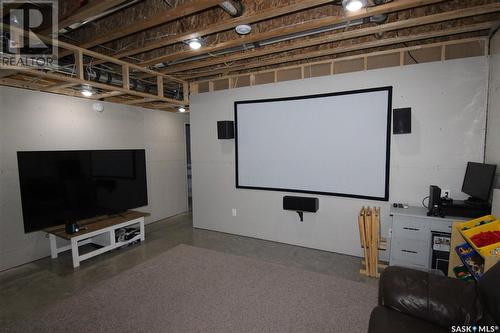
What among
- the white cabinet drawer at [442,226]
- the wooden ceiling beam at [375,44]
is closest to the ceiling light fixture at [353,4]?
the wooden ceiling beam at [375,44]

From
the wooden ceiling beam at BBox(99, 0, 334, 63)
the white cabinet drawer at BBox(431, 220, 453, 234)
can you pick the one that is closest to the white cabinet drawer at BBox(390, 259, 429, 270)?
the white cabinet drawer at BBox(431, 220, 453, 234)

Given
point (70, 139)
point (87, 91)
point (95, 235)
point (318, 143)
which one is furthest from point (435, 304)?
point (70, 139)

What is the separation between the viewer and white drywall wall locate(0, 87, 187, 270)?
3.43 meters

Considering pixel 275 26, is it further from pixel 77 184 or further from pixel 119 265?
pixel 119 265

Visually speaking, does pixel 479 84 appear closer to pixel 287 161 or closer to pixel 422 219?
pixel 422 219

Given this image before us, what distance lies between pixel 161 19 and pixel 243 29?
849 mm

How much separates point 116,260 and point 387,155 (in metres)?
4.08

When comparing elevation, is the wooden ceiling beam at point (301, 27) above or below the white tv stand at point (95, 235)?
above

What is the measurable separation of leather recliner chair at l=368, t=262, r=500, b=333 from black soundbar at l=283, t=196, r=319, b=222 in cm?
200

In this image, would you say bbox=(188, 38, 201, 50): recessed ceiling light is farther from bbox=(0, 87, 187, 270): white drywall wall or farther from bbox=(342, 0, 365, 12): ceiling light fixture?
bbox=(0, 87, 187, 270): white drywall wall

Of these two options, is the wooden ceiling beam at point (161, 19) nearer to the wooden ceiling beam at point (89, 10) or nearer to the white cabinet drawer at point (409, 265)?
the wooden ceiling beam at point (89, 10)

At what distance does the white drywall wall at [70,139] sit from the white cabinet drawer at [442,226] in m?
4.93

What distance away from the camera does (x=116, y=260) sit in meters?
3.64

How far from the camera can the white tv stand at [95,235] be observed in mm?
3422
